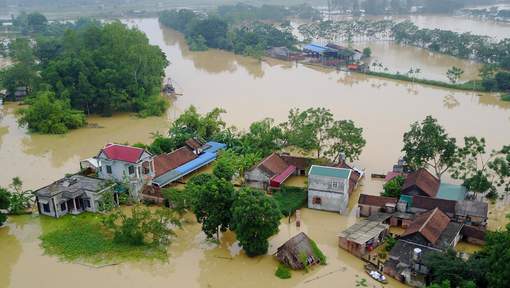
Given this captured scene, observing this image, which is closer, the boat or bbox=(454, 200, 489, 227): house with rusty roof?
the boat

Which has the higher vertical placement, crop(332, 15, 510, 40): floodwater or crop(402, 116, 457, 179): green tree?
crop(332, 15, 510, 40): floodwater

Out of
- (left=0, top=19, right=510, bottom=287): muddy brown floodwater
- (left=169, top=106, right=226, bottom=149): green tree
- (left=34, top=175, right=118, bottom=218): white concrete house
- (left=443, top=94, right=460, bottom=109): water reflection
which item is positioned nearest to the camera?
(left=0, top=19, right=510, bottom=287): muddy brown floodwater

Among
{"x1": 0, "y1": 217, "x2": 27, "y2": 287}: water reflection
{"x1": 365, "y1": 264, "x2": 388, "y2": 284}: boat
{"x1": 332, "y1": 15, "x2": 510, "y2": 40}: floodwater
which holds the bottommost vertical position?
{"x1": 365, "y1": 264, "x2": 388, "y2": 284}: boat

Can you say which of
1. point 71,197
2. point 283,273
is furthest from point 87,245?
point 283,273

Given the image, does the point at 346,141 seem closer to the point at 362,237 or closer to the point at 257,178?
the point at 257,178

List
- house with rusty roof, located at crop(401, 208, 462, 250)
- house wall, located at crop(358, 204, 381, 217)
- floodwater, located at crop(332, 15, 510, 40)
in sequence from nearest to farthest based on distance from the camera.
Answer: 1. house with rusty roof, located at crop(401, 208, 462, 250)
2. house wall, located at crop(358, 204, 381, 217)
3. floodwater, located at crop(332, 15, 510, 40)

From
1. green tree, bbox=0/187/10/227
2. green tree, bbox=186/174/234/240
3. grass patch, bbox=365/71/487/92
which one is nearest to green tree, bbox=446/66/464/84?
grass patch, bbox=365/71/487/92

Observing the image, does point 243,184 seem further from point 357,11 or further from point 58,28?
point 357,11

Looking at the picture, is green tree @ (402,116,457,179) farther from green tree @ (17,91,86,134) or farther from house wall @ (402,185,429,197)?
green tree @ (17,91,86,134)
